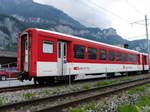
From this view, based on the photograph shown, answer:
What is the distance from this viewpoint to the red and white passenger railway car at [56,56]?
9.14 metres

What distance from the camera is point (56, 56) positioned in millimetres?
10031

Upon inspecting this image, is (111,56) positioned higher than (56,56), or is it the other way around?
(111,56)

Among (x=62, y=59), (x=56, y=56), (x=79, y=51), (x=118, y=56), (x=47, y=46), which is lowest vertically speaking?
(x=62, y=59)

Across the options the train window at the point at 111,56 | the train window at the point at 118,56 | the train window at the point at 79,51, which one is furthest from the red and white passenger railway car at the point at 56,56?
the train window at the point at 118,56

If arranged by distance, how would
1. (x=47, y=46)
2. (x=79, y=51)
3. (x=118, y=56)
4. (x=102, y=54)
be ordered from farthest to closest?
(x=118, y=56) < (x=102, y=54) < (x=79, y=51) < (x=47, y=46)

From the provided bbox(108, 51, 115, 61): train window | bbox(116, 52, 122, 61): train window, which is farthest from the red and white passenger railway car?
bbox(116, 52, 122, 61): train window

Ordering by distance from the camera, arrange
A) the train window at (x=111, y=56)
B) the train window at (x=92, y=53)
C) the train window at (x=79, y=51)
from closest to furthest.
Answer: the train window at (x=79, y=51) → the train window at (x=92, y=53) → the train window at (x=111, y=56)

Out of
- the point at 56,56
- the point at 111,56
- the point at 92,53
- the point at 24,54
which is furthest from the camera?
the point at 111,56

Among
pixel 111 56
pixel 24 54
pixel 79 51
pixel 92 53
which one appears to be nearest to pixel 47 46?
pixel 24 54

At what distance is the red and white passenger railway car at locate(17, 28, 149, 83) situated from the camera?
9.14 m

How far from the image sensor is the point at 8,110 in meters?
5.02

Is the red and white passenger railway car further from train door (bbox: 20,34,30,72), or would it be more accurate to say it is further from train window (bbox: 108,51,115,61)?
train window (bbox: 108,51,115,61)

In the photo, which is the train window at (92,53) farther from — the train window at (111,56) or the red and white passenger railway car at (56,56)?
the train window at (111,56)

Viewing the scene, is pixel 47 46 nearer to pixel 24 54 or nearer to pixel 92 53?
pixel 24 54
